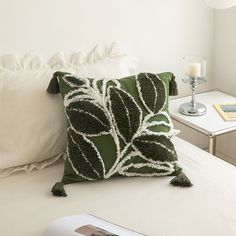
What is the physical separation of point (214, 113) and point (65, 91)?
734 millimetres

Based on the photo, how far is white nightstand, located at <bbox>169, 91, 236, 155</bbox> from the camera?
1.74 metres

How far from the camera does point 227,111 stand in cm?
189

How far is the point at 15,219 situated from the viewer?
4.19 ft

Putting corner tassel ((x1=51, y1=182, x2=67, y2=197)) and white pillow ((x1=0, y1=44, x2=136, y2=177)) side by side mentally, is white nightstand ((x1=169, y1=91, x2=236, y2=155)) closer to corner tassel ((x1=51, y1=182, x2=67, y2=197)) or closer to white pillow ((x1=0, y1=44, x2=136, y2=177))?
white pillow ((x1=0, y1=44, x2=136, y2=177))

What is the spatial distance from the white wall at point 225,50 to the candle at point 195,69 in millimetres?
375

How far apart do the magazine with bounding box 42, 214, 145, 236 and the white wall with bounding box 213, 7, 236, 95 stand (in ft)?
4.22

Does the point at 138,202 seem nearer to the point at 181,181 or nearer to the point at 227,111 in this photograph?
the point at 181,181

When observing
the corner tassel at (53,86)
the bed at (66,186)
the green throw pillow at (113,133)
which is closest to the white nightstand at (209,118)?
the bed at (66,186)

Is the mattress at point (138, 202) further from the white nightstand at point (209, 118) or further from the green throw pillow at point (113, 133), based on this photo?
the white nightstand at point (209, 118)

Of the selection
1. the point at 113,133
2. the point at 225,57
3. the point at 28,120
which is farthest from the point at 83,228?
the point at 225,57

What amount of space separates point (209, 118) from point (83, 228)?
2.98 ft

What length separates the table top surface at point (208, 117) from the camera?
5.73ft

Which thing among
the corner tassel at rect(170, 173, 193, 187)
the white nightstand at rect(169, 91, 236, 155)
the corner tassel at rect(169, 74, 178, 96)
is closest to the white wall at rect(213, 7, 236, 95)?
the white nightstand at rect(169, 91, 236, 155)

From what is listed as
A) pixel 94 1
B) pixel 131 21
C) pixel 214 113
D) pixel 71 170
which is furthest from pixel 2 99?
pixel 214 113
